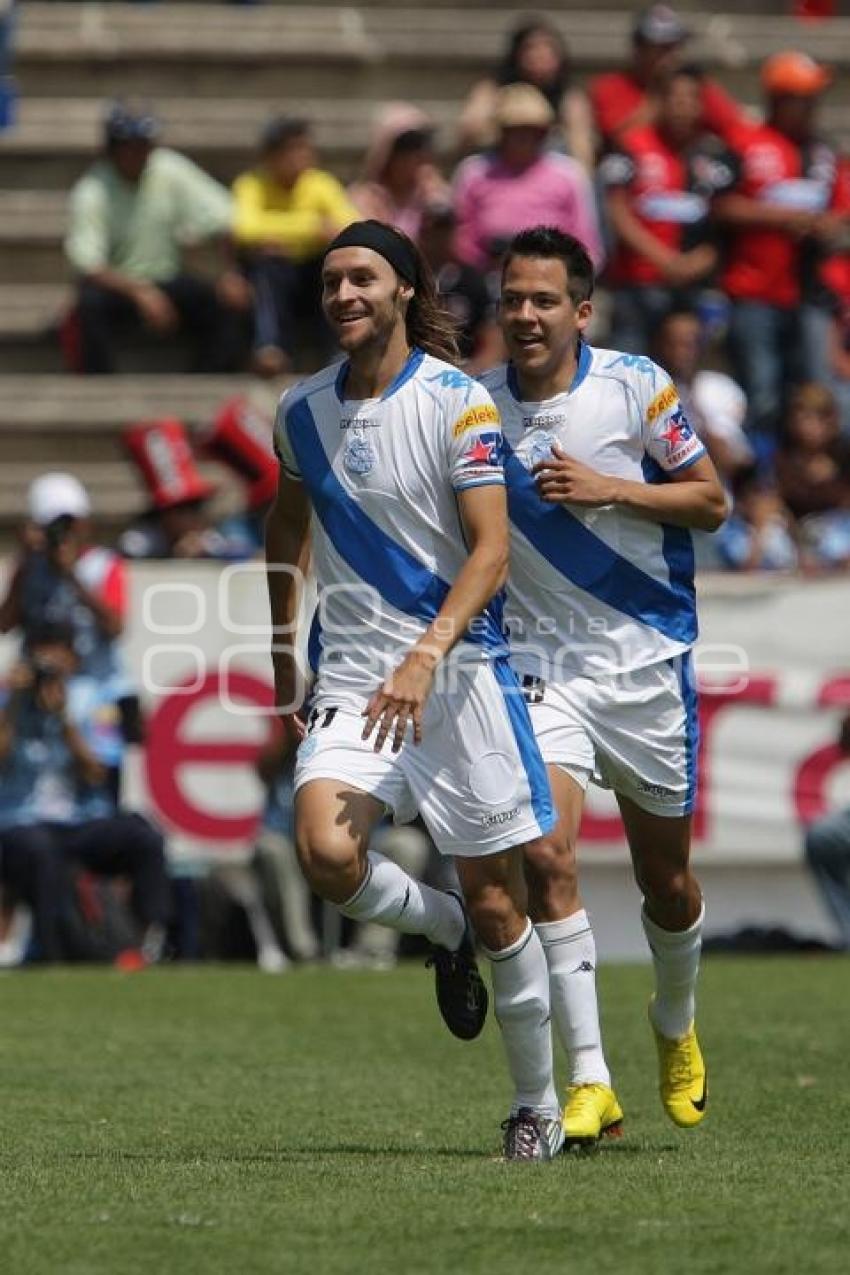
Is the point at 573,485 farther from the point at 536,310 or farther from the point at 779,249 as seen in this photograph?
the point at 779,249

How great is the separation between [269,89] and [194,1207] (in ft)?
50.5

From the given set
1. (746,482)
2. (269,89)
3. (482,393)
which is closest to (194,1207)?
(482,393)

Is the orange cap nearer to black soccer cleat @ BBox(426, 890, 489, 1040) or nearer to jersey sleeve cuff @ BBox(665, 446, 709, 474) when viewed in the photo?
jersey sleeve cuff @ BBox(665, 446, 709, 474)

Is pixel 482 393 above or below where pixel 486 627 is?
above

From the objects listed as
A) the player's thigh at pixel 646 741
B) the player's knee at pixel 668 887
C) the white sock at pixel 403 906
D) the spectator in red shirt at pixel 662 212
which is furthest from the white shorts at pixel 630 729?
the spectator in red shirt at pixel 662 212

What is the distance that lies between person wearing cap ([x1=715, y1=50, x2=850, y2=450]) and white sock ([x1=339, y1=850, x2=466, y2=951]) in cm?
1047

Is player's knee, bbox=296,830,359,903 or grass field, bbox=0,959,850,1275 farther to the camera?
player's knee, bbox=296,830,359,903

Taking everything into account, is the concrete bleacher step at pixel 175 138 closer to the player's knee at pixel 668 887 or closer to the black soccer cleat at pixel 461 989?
the player's knee at pixel 668 887

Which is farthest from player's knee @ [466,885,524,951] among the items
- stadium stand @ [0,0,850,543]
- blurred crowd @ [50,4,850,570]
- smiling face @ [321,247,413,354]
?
stadium stand @ [0,0,850,543]

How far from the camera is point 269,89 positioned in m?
20.4

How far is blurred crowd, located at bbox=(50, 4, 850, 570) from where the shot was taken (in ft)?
55.0

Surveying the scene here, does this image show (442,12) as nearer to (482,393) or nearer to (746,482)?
(746,482)

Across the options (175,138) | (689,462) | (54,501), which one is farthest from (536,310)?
(175,138)

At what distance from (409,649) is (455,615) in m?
0.30
